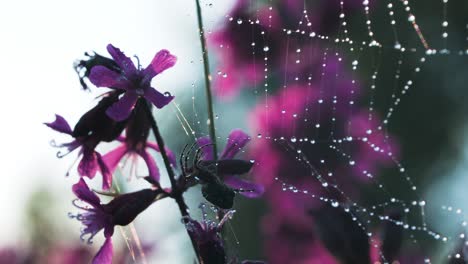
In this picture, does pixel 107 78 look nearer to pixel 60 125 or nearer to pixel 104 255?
pixel 60 125

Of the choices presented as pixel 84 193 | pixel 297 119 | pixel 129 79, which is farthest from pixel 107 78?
pixel 297 119

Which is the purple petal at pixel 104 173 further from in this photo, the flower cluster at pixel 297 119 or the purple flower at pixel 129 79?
the flower cluster at pixel 297 119

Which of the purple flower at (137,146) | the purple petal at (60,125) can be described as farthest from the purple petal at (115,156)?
the purple petal at (60,125)

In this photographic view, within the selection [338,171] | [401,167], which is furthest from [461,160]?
[338,171]

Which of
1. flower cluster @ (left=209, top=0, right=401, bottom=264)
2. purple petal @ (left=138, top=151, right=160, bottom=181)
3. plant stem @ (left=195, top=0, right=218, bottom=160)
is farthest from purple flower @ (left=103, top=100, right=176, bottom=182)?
flower cluster @ (left=209, top=0, right=401, bottom=264)

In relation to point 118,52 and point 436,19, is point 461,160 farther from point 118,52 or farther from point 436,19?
point 118,52

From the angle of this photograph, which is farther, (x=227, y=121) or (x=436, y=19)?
(x=436, y=19)
